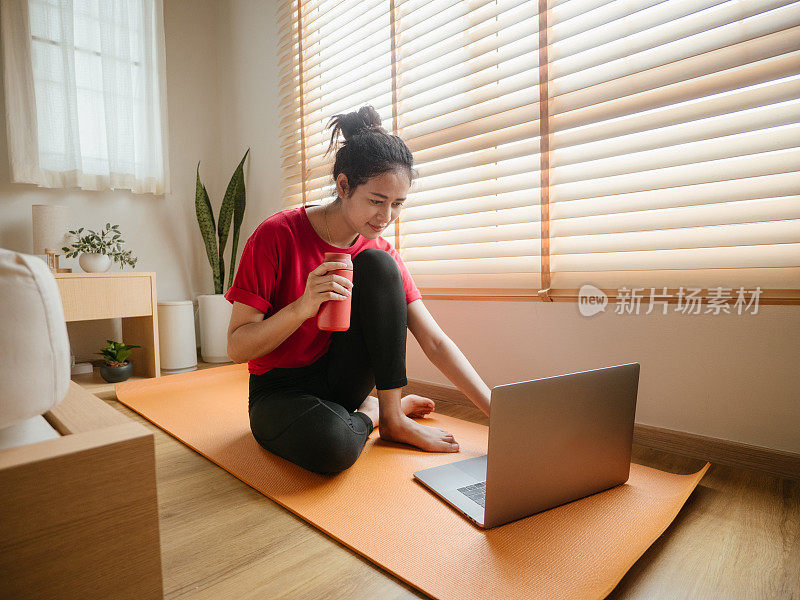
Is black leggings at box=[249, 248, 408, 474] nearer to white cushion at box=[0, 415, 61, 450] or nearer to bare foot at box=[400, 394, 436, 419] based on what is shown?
bare foot at box=[400, 394, 436, 419]

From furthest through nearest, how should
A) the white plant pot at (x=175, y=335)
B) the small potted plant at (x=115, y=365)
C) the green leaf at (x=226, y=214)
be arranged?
the green leaf at (x=226, y=214), the white plant pot at (x=175, y=335), the small potted plant at (x=115, y=365)

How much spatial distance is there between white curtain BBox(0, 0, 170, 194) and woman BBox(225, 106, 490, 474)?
1801mm

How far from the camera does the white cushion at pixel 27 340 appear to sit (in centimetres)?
41

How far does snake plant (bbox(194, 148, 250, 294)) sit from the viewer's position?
9.02 ft

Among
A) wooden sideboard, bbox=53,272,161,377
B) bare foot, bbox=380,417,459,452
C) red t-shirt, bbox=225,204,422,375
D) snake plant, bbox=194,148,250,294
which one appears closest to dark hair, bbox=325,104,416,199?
red t-shirt, bbox=225,204,422,375

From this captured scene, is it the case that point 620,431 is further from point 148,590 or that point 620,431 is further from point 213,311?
point 213,311

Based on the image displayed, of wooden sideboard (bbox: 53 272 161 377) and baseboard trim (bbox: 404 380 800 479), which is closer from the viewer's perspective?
baseboard trim (bbox: 404 380 800 479)

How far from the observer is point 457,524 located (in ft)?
2.90

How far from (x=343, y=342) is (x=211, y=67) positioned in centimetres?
266

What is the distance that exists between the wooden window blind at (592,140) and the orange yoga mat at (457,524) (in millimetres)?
560

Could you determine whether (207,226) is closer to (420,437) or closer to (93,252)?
(93,252)

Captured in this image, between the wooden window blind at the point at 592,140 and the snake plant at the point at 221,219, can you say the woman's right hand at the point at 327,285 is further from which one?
the snake plant at the point at 221,219

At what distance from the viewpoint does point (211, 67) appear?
3.07 m
